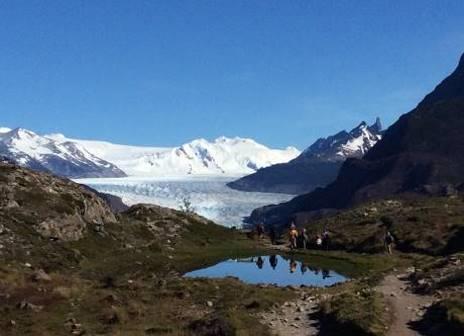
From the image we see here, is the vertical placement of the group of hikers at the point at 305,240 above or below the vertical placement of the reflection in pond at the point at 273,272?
above

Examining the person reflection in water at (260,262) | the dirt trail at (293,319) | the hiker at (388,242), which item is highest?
the hiker at (388,242)

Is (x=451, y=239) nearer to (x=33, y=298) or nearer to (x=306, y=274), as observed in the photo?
(x=306, y=274)

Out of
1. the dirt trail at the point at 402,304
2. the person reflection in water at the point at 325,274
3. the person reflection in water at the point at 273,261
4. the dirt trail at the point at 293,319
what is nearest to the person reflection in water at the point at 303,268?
the person reflection in water at the point at 325,274

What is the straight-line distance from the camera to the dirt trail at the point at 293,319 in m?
30.2

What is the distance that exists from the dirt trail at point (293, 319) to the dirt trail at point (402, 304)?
12.0 ft

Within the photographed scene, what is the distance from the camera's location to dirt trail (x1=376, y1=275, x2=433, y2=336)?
2950 cm

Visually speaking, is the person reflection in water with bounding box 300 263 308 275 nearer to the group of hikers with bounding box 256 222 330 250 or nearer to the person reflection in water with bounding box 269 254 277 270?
the person reflection in water with bounding box 269 254 277 270

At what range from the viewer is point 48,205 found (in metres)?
71.2

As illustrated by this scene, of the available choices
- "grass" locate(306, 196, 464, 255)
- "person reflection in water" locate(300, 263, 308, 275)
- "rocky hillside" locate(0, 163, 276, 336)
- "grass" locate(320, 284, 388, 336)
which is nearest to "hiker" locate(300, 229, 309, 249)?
"grass" locate(306, 196, 464, 255)

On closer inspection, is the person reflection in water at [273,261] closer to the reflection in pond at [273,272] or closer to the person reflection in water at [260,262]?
the reflection in pond at [273,272]

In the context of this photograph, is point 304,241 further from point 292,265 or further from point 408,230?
point 292,265

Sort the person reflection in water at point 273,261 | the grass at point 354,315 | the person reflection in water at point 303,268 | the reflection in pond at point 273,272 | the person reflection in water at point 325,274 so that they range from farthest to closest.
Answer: the person reflection in water at point 273,261 < the person reflection in water at point 303,268 < the person reflection in water at point 325,274 < the reflection in pond at point 273,272 < the grass at point 354,315

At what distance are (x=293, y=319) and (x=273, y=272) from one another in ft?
79.8

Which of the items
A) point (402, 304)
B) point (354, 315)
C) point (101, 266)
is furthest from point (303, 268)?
point (354, 315)
